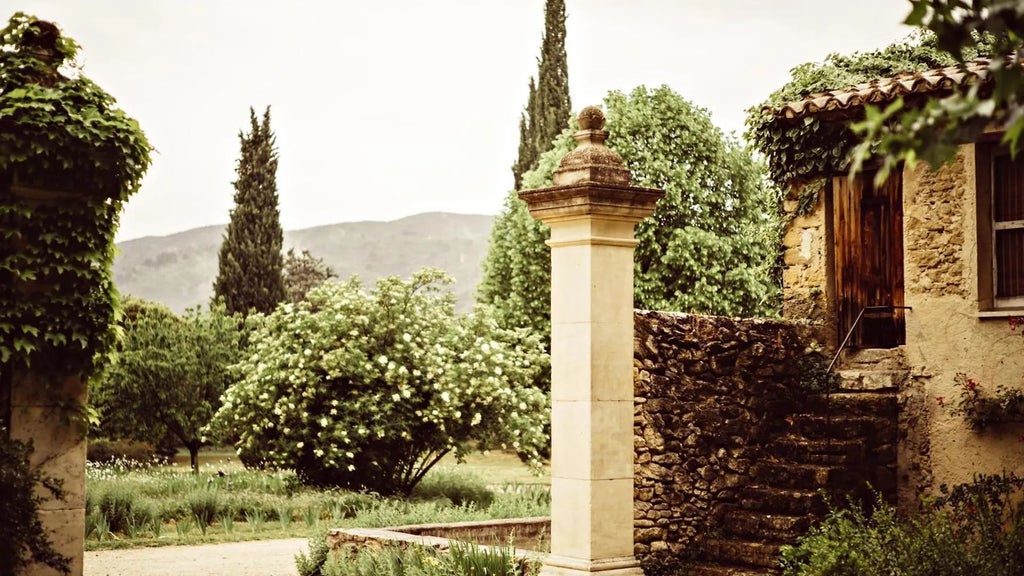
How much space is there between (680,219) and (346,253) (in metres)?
99.1

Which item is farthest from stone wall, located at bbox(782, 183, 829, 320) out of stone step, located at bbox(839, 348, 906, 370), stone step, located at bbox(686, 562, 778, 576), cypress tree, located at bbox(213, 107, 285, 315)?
cypress tree, located at bbox(213, 107, 285, 315)

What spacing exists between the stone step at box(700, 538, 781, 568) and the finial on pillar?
3.29 metres

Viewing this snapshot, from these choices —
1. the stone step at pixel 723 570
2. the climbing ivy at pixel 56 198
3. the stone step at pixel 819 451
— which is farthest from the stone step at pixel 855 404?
the climbing ivy at pixel 56 198

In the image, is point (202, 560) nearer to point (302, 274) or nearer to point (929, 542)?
point (929, 542)

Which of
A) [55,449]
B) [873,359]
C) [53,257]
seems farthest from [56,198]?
[873,359]

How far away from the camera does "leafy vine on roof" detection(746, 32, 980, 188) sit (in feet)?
36.9

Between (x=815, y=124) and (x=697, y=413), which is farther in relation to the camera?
(x=815, y=124)

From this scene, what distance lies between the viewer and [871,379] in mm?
10602

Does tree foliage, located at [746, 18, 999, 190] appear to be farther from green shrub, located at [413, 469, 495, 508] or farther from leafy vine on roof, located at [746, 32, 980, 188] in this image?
green shrub, located at [413, 469, 495, 508]

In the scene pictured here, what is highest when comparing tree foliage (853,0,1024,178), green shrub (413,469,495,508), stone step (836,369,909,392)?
tree foliage (853,0,1024,178)

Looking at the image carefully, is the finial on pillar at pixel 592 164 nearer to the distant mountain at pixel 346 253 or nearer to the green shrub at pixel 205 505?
the green shrub at pixel 205 505

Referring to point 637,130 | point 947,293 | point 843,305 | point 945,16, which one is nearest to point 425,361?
point 843,305

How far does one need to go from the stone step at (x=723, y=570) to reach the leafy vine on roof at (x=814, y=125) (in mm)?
3637

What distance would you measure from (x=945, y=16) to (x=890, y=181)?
810 cm
